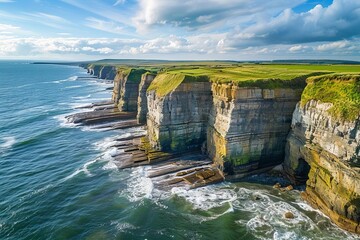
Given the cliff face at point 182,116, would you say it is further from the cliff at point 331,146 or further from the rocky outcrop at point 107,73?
the rocky outcrop at point 107,73

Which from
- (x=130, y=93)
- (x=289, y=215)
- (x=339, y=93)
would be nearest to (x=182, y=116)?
(x=289, y=215)

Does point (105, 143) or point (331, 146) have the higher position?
point (331, 146)

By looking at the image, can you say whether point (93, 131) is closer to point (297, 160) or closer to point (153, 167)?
point (153, 167)

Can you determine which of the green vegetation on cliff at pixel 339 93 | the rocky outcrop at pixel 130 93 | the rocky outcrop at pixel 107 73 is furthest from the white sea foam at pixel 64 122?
the rocky outcrop at pixel 107 73

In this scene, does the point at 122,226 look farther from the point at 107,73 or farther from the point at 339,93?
the point at 107,73

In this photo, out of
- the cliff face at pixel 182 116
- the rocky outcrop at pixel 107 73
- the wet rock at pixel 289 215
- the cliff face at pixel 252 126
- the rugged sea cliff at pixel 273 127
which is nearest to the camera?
the rugged sea cliff at pixel 273 127

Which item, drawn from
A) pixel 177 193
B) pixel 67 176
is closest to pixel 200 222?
pixel 177 193

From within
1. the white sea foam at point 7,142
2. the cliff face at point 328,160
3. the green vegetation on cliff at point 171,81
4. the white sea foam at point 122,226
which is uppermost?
the green vegetation on cliff at point 171,81
